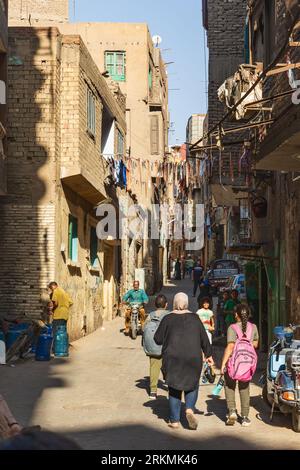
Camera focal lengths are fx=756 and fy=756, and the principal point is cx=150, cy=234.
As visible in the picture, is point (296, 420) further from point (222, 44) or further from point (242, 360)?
point (222, 44)

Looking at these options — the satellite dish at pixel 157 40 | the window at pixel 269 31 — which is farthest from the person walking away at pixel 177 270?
the window at pixel 269 31

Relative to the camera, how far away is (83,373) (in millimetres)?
13523

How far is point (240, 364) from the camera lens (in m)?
8.94

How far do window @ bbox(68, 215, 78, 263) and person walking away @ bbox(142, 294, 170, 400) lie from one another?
778 centimetres

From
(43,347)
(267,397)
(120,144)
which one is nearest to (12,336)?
(43,347)

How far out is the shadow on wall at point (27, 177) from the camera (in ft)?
53.3

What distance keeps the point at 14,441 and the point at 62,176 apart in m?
14.8

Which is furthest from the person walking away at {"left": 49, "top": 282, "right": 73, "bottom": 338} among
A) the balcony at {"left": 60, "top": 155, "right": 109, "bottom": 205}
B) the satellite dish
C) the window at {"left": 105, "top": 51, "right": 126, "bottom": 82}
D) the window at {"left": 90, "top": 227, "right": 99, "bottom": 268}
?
the satellite dish

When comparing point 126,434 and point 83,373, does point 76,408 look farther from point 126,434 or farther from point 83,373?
point 83,373

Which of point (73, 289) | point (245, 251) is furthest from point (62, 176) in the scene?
point (245, 251)

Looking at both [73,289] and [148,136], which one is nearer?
[73,289]

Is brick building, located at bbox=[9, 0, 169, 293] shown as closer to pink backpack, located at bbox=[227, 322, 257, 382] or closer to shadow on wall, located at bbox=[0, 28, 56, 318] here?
shadow on wall, located at bbox=[0, 28, 56, 318]

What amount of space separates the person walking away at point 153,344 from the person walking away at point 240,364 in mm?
1603

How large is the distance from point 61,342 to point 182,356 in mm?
7267
